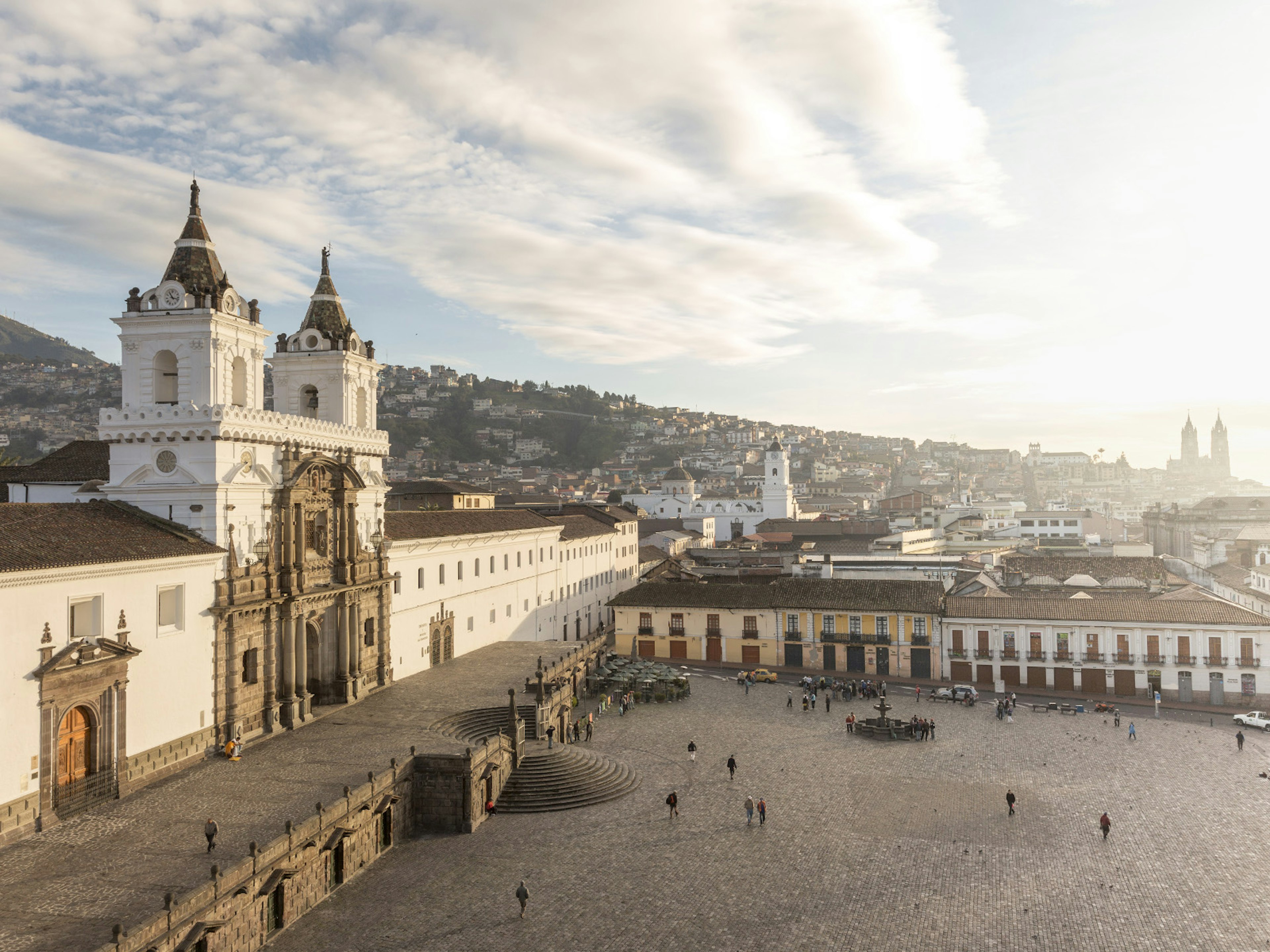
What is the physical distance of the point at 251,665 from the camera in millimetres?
27203

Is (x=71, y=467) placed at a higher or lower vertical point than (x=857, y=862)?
higher

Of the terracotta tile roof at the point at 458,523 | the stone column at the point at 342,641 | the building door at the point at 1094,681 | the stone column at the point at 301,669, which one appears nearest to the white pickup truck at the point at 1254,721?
the building door at the point at 1094,681

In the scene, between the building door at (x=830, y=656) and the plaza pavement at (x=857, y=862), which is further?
the building door at (x=830, y=656)

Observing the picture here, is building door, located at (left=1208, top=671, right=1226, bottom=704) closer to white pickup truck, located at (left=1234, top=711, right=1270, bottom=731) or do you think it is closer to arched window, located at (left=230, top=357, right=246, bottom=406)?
white pickup truck, located at (left=1234, top=711, right=1270, bottom=731)

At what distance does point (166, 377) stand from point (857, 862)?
997 inches

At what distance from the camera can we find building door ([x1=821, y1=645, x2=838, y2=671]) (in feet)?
170

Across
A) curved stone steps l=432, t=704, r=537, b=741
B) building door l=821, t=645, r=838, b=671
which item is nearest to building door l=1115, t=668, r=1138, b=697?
building door l=821, t=645, r=838, b=671

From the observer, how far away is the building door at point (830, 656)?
51906mm

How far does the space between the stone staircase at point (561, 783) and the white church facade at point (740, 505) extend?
98765mm

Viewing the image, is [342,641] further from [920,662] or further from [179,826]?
[920,662]

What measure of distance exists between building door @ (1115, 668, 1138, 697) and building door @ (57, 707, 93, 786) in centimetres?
4625

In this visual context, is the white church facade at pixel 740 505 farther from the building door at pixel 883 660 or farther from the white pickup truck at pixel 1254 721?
the white pickup truck at pixel 1254 721

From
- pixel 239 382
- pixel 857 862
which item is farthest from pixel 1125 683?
pixel 239 382

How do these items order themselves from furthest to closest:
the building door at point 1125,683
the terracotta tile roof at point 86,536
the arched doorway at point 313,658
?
the building door at point 1125,683
the arched doorway at point 313,658
the terracotta tile roof at point 86,536
